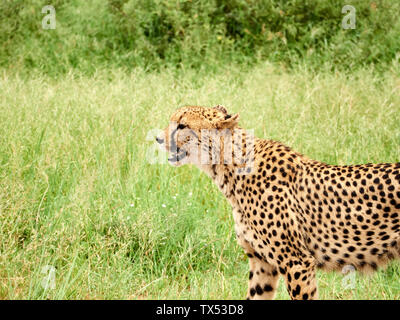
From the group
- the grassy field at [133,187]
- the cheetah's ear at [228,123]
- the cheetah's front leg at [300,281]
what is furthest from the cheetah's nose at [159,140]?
the cheetah's front leg at [300,281]

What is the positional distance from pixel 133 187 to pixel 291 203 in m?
1.58

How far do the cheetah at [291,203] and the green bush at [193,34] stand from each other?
4.93 m

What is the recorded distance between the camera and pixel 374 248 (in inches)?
109

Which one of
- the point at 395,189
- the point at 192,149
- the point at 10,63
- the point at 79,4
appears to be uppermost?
the point at 79,4

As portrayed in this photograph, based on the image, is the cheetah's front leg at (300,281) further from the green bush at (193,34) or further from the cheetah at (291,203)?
the green bush at (193,34)

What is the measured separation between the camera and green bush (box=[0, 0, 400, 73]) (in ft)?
26.4

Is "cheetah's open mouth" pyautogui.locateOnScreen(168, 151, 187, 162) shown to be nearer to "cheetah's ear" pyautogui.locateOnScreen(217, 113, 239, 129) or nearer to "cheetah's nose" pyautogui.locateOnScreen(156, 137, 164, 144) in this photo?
"cheetah's nose" pyautogui.locateOnScreen(156, 137, 164, 144)

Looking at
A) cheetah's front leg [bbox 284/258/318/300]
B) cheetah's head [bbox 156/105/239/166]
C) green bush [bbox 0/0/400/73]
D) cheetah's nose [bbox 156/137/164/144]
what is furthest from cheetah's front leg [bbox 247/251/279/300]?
green bush [bbox 0/0/400/73]

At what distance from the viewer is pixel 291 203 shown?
2.82 meters

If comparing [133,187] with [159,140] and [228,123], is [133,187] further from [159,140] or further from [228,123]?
[228,123]

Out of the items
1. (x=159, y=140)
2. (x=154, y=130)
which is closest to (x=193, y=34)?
(x=154, y=130)
